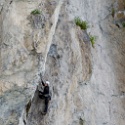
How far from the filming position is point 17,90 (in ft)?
25.0

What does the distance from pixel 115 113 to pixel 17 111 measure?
14.3ft

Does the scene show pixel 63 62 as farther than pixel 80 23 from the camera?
No

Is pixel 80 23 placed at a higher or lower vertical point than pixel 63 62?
higher

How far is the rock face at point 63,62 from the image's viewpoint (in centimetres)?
765

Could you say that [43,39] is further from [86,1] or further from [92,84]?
[86,1]

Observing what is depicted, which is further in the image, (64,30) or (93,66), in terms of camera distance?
(93,66)

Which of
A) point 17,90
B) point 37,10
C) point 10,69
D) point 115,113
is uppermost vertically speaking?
point 37,10

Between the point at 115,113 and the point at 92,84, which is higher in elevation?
the point at 92,84

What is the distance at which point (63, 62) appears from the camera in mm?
9422

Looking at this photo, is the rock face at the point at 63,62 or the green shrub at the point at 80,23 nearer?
the rock face at the point at 63,62

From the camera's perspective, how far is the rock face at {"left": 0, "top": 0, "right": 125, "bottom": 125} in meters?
7.65

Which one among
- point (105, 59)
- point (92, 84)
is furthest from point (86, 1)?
point (92, 84)

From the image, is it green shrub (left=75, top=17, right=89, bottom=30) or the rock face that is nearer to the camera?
Result: the rock face

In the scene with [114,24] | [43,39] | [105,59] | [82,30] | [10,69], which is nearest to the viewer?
[10,69]
